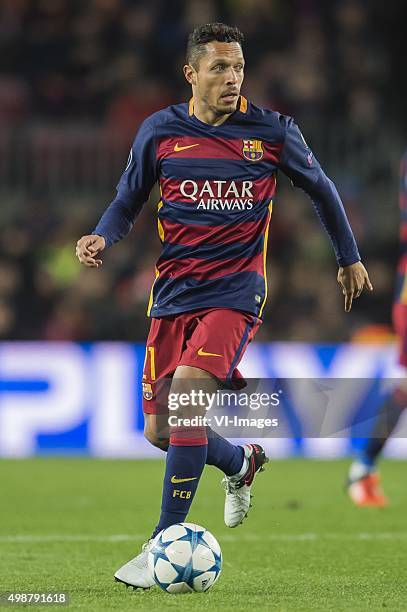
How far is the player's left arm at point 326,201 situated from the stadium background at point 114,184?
18.2 ft

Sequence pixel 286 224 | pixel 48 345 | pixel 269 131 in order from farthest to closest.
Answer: pixel 286 224 < pixel 48 345 < pixel 269 131

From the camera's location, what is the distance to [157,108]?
14.0 metres

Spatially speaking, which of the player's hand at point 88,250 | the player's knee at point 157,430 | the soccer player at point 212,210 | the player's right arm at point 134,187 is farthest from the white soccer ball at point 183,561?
the player's right arm at point 134,187

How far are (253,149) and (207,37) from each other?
477 mm

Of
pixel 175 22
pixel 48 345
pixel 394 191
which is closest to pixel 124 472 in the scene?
pixel 48 345

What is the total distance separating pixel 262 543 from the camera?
264 inches

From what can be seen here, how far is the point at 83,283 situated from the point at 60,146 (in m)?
2.05

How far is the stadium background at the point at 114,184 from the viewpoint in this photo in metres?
11.2

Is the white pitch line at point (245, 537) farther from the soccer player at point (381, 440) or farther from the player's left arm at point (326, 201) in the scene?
the player's left arm at point (326, 201)

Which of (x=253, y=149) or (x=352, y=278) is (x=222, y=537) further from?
(x=253, y=149)

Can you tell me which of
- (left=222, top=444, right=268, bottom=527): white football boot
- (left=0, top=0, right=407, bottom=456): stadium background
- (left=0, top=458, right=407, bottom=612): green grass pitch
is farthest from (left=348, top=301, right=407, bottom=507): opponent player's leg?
(left=222, top=444, right=268, bottom=527): white football boot

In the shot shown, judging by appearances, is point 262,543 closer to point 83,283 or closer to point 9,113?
point 83,283

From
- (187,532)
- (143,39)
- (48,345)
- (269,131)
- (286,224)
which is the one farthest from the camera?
(143,39)

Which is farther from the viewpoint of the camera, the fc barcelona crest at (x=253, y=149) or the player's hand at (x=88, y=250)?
the fc barcelona crest at (x=253, y=149)
